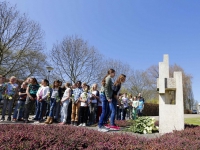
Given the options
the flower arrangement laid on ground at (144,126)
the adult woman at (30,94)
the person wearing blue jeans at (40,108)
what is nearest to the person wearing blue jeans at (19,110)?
the adult woman at (30,94)

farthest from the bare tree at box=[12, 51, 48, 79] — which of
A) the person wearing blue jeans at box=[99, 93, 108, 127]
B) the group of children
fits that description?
the person wearing blue jeans at box=[99, 93, 108, 127]

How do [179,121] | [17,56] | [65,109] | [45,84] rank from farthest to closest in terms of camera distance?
[17,56], [45,84], [65,109], [179,121]

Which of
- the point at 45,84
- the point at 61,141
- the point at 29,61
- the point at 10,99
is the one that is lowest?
the point at 61,141

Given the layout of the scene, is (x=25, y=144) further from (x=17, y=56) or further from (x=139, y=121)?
(x=17, y=56)

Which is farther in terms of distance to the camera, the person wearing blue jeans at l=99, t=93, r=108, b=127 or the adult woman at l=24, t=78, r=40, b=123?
the adult woman at l=24, t=78, r=40, b=123

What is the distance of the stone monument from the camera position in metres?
5.71

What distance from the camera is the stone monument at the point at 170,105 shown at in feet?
18.7

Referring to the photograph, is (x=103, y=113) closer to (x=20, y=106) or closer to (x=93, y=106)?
(x=93, y=106)

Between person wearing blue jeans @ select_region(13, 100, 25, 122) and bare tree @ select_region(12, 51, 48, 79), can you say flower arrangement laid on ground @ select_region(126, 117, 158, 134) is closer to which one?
person wearing blue jeans @ select_region(13, 100, 25, 122)

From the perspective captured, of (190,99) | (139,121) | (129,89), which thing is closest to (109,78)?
(139,121)

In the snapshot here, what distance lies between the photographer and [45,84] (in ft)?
26.8

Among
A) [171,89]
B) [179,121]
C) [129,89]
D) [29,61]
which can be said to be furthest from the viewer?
[129,89]

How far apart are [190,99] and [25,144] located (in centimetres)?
5501

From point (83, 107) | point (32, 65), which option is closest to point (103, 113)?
point (83, 107)
